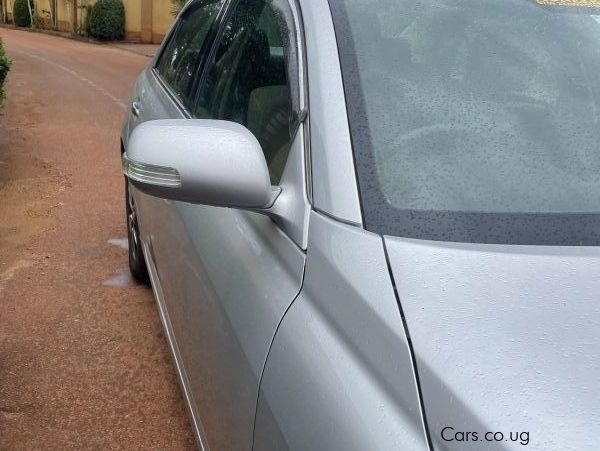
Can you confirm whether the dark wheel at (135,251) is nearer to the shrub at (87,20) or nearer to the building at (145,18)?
the building at (145,18)

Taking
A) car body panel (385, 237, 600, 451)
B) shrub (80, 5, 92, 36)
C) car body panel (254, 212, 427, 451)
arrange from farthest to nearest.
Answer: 1. shrub (80, 5, 92, 36)
2. car body panel (254, 212, 427, 451)
3. car body panel (385, 237, 600, 451)

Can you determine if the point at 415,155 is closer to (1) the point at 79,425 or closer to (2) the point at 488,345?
(2) the point at 488,345

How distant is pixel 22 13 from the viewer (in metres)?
35.6

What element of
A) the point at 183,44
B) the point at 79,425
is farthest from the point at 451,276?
the point at 183,44

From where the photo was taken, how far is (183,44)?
11.6 ft

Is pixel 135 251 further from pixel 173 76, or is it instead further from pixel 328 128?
pixel 328 128

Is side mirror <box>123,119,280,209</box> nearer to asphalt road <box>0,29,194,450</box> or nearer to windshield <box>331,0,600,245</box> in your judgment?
windshield <box>331,0,600,245</box>

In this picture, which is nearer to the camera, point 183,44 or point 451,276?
point 451,276

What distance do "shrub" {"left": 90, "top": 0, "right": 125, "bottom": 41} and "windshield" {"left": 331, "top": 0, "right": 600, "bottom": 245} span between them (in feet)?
87.9

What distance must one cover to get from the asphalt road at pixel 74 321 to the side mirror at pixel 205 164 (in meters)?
1.63

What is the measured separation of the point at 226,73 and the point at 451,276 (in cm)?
143

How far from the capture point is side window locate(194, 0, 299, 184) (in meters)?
1.90

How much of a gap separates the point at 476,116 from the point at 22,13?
1510 inches

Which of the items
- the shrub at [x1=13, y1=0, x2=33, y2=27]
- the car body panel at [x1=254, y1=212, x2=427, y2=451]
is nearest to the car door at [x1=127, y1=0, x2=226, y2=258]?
the car body panel at [x1=254, y1=212, x2=427, y2=451]
